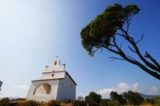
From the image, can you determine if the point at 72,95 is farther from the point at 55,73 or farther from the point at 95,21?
the point at 95,21

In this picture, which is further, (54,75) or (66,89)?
(54,75)

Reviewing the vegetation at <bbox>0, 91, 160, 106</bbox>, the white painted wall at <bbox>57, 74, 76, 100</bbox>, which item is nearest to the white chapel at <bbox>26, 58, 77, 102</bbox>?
the white painted wall at <bbox>57, 74, 76, 100</bbox>

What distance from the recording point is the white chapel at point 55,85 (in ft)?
80.0

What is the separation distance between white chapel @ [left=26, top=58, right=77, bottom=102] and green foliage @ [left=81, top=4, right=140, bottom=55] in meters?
13.4

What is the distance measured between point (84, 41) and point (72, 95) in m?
17.3

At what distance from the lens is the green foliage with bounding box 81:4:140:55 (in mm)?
13492

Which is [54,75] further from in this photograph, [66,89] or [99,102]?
[99,102]

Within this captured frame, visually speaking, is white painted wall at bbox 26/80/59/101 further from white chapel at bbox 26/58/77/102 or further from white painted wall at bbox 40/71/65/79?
white painted wall at bbox 40/71/65/79

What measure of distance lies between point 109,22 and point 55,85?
15.3 metres

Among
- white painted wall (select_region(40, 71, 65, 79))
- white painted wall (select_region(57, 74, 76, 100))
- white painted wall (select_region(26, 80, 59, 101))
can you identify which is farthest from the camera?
white painted wall (select_region(40, 71, 65, 79))

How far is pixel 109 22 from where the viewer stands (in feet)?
44.1

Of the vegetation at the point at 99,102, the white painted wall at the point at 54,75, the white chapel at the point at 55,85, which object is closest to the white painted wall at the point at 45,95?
the white chapel at the point at 55,85

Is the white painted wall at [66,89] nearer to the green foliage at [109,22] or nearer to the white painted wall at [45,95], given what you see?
the white painted wall at [45,95]

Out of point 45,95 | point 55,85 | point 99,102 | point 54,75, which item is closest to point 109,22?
point 55,85
